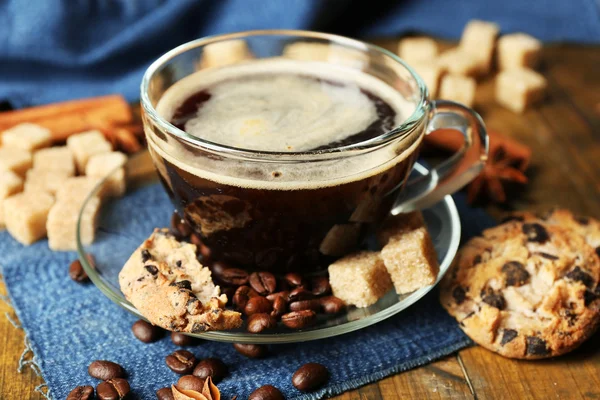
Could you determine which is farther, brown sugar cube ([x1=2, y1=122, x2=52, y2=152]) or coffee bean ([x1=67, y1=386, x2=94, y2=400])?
brown sugar cube ([x1=2, y1=122, x2=52, y2=152])

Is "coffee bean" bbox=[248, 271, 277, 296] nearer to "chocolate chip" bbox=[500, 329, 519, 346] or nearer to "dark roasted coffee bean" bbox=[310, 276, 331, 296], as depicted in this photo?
"dark roasted coffee bean" bbox=[310, 276, 331, 296]

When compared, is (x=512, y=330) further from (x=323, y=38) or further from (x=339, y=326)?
(x=323, y=38)

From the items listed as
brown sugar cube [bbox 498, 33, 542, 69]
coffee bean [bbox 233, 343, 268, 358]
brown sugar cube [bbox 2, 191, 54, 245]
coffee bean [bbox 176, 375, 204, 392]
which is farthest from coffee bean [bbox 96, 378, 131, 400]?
brown sugar cube [bbox 498, 33, 542, 69]

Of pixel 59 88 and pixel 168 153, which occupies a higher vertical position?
pixel 168 153

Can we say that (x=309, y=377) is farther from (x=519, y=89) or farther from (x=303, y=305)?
(x=519, y=89)

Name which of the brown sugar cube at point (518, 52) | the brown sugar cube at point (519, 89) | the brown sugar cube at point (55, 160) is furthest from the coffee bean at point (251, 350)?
the brown sugar cube at point (518, 52)

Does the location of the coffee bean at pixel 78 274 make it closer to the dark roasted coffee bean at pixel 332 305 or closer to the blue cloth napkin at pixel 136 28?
the dark roasted coffee bean at pixel 332 305

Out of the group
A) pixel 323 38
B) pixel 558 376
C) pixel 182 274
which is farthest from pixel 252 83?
pixel 558 376
